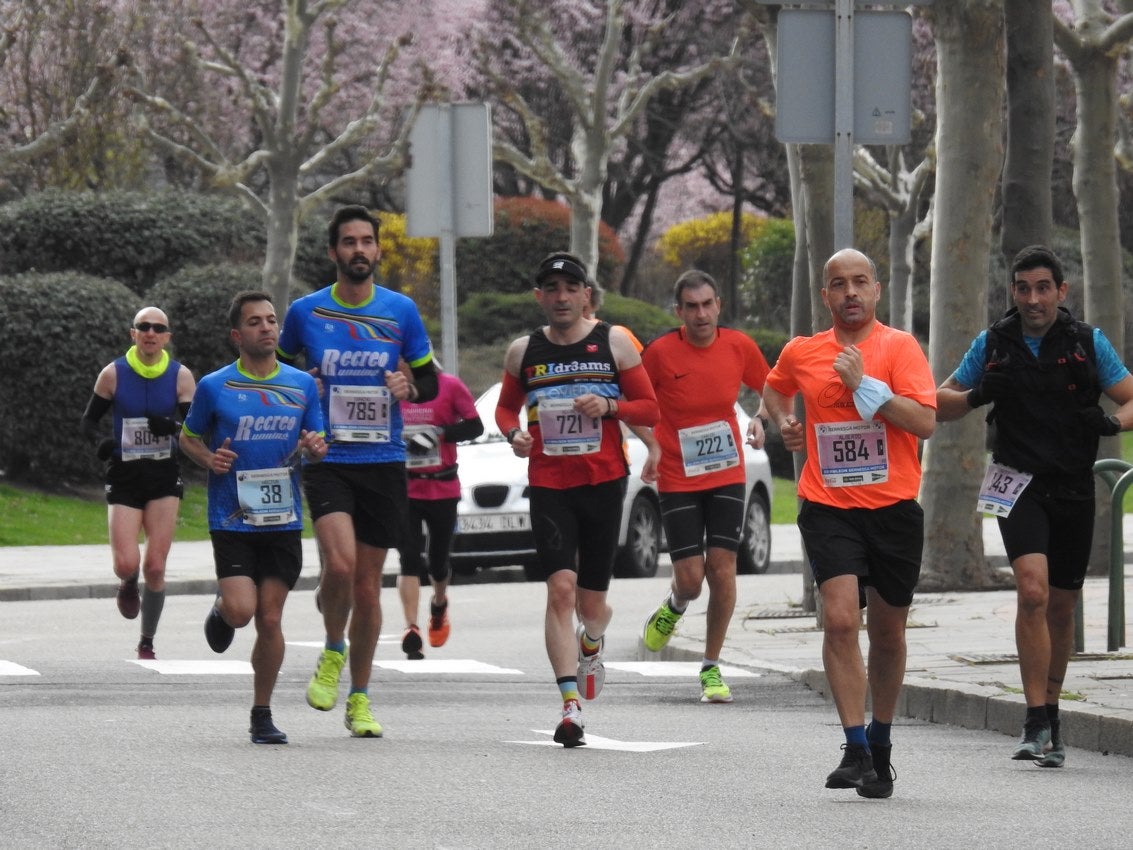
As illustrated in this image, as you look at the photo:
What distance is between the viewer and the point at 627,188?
50.2 meters

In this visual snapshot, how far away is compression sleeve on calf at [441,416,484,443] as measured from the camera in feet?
44.3

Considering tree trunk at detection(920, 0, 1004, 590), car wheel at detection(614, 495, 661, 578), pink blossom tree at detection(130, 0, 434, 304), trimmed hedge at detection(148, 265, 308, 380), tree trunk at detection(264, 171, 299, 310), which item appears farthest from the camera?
trimmed hedge at detection(148, 265, 308, 380)

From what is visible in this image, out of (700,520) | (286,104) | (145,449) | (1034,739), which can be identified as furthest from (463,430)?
(286,104)

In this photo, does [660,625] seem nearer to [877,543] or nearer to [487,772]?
[487,772]

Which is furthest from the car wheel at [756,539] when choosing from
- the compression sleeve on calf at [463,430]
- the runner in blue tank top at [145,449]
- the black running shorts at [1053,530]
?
the black running shorts at [1053,530]

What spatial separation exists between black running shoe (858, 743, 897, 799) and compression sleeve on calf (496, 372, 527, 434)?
8.64ft

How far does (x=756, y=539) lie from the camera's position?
2233cm

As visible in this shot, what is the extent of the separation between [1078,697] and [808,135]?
144 inches

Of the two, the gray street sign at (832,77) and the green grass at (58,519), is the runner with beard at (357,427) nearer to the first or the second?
the gray street sign at (832,77)

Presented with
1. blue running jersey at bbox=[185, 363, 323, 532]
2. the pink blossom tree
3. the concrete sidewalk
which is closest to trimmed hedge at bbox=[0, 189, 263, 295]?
the pink blossom tree

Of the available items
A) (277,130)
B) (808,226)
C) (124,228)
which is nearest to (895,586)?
(808,226)

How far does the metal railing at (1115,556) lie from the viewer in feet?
37.7

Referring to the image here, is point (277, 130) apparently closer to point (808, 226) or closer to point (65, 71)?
point (65, 71)

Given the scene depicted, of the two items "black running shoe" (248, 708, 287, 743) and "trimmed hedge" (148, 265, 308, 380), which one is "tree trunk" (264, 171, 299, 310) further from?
"black running shoe" (248, 708, 287, 743)
